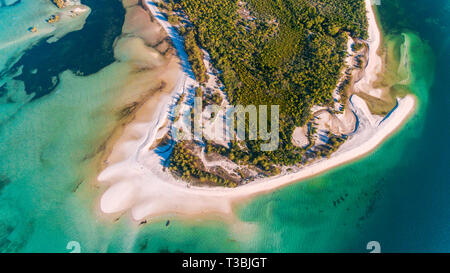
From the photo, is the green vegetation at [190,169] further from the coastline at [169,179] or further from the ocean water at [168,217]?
the ocean water at [168,217]

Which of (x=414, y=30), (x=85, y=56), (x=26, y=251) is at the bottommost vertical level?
(x=26, y=251)

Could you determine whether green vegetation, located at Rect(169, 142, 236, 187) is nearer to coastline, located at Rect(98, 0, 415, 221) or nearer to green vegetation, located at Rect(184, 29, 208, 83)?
coastline, located at Rect(98, 0, 415, 221)

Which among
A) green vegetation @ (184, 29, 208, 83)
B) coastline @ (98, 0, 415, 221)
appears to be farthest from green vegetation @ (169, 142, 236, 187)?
green vegetation @ (184, 29, 208, 83)

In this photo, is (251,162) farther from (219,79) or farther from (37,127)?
(37,127)

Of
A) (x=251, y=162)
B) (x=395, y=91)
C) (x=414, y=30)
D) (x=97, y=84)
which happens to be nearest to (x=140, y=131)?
(x=97, y=84)

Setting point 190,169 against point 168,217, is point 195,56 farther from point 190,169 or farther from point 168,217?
point 168,217

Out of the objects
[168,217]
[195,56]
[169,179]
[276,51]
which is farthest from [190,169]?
[276,51]

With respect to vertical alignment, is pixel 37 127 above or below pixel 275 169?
above
